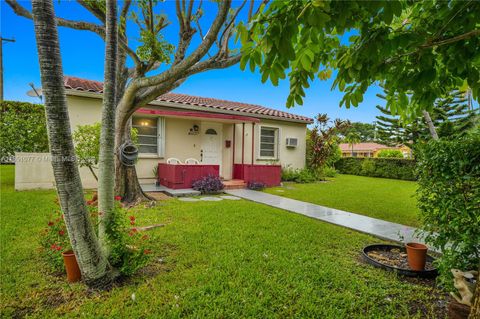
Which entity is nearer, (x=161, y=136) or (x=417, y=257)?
(x=417, y=257)

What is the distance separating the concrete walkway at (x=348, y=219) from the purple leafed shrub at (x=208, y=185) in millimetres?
1309

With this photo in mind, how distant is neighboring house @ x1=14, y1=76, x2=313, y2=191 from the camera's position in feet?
29.4

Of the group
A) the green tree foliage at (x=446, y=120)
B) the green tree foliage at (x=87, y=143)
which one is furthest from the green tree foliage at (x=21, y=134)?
the green tree foliage at (x=446, y=120)

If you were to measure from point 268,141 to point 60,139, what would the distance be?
38.0 ft

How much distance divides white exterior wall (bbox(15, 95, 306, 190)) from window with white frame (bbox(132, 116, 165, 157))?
0.24 meters

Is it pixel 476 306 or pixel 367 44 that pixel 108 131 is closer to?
pixel 367 44

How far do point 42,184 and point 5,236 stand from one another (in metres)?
5.02

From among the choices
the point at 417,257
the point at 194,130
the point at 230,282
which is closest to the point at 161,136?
the point at 194,130

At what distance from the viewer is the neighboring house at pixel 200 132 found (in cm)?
896

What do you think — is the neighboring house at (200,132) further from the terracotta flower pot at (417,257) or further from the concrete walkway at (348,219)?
the terracotta flower pot at (417,257)

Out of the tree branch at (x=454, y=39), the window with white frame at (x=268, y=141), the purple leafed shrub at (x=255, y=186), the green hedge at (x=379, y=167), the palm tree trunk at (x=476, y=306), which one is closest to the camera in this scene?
the tree branch at (x=454, y=39)

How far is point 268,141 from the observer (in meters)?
13.3

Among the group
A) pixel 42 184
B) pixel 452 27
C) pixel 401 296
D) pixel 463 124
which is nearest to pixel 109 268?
pixel 401 296

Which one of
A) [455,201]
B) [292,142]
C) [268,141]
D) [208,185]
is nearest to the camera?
[455,201]
